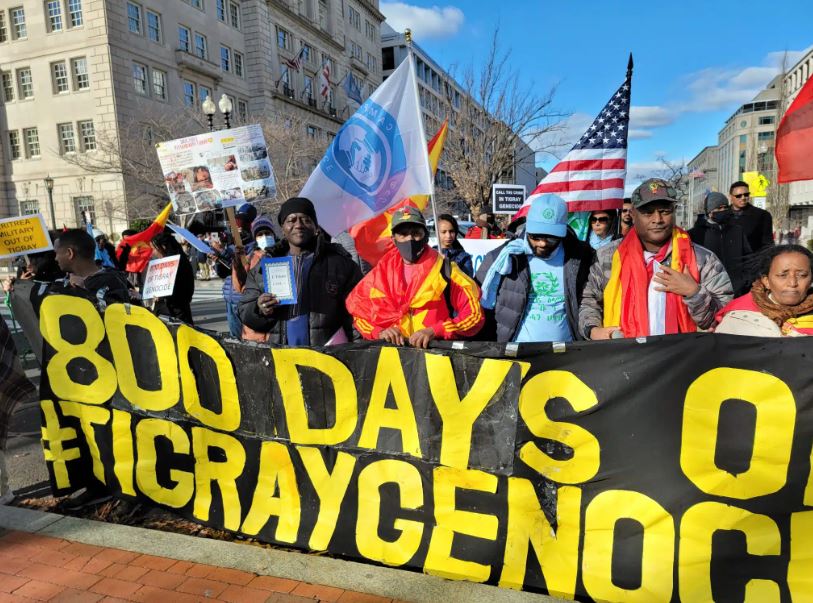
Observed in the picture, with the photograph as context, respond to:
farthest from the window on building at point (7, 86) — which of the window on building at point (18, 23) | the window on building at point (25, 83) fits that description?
the window on building at point (18, 23)

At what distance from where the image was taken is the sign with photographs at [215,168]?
459 centimetres

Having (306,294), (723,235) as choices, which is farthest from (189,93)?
(306,294)

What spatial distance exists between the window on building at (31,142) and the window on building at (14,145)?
0.57m

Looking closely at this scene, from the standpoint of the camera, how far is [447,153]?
69.2 ft

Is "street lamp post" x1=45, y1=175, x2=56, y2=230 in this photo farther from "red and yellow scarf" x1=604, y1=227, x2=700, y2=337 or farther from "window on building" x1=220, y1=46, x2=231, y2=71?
"red and yellow scarf" x1=604, y1=227, x2=700, y2=337

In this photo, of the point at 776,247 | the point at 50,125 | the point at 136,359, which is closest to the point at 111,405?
the point at 136,359

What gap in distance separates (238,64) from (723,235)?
40.8 meters

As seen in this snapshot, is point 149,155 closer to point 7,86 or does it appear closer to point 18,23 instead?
point 7,86

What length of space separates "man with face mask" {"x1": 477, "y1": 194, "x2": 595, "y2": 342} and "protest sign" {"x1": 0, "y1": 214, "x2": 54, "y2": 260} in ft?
11.6

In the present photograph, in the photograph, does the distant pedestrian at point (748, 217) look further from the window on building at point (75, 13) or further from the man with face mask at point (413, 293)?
the window on building at point (75, 13)

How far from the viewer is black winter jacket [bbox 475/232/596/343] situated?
3.44 meters

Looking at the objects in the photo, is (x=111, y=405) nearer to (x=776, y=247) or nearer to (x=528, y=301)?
→ (x=528, y=301)

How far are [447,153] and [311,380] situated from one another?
1912 centimetres

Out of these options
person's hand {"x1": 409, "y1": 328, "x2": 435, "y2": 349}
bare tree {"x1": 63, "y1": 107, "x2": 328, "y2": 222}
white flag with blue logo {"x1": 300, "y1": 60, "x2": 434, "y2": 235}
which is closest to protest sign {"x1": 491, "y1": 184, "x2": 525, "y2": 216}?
white flag with blue logo {"x1": 300, "y1": 60, "x2": 434, "y2": 235}
